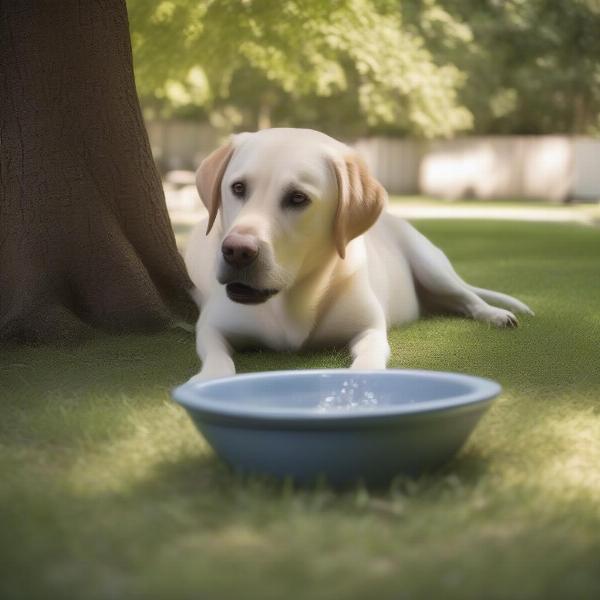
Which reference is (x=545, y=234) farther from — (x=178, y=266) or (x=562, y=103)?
(x=562, y=103)

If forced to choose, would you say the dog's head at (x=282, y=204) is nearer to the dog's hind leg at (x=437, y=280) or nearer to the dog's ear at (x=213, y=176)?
the dog's ear at (x=213, y=176)

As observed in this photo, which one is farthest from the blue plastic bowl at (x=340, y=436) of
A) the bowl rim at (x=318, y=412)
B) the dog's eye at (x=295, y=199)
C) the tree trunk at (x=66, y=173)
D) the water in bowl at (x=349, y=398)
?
the tree trunk at (x=66, y=173)

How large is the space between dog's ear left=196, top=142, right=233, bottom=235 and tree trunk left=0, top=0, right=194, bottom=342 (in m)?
0.89

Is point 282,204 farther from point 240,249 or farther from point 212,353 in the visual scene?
point 212,353

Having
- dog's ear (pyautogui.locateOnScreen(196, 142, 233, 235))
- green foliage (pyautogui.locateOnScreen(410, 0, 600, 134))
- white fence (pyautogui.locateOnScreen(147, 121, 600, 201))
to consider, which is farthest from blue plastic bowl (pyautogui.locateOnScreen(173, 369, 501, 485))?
white fence (pyautogui.locateOnScreen(147, 121, 600, 201))

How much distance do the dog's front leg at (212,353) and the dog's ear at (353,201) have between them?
0.64 meters

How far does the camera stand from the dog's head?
12.8ft

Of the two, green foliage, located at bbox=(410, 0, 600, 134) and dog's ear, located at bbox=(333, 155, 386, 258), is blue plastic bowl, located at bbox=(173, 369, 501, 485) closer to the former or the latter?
dog's ear, located at bbox=(333, 155, 386, 258)

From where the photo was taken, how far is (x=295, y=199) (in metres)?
4.06

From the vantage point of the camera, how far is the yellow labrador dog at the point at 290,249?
3957 millimetres

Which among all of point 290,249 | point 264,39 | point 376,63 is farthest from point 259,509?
point 376,63

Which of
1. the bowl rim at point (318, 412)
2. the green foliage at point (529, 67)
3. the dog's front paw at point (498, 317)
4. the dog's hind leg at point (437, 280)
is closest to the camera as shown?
the bowl rim at point (318, 412)

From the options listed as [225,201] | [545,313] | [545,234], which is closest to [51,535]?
[225,201]

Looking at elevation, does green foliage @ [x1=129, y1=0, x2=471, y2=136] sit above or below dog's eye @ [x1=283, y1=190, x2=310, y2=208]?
above
